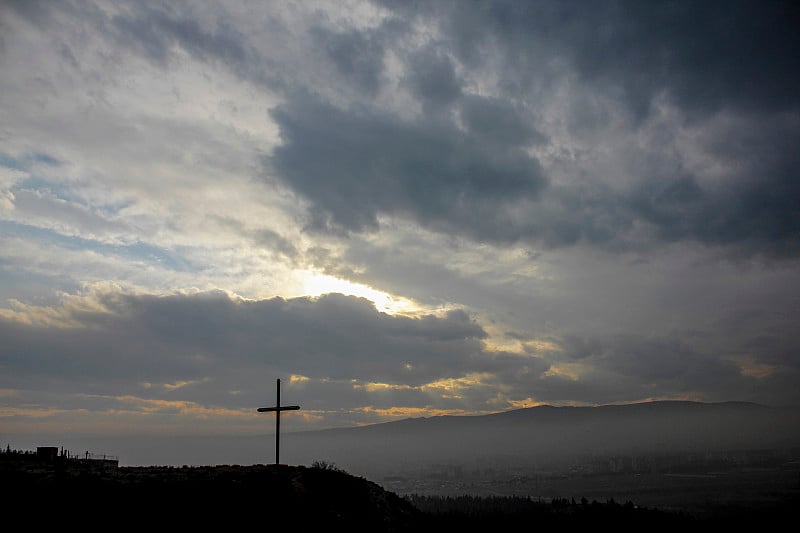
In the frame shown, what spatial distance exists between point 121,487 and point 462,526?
29.0m

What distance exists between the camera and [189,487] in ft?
92.5

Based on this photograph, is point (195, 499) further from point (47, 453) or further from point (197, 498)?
point (47, 453)

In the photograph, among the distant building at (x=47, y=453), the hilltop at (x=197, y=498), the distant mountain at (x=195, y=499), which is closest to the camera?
the distant mountain at (x=195, y=499)

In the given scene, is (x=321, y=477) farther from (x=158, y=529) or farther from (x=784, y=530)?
(x=784, y=530)

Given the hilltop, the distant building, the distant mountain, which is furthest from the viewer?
the distant building

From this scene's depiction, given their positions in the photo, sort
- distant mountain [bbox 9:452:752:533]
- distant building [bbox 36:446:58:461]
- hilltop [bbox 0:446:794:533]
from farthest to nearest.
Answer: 1. distant building [bbox 36:446:58:461]
2. hilltop [bbox 0:446:794:533]
3. distant mountain [bbox 9:452:752:533]

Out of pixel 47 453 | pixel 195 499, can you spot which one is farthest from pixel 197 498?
pixel 47 453

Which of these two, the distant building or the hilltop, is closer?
the hilltop

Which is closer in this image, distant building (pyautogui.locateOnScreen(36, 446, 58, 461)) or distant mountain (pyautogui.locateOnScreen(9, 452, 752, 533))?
distant mountain (pyautogui.locateOnScreen(9, 452, 752, 533))

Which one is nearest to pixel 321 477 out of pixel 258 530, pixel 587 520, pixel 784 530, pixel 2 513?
pixel 258 530

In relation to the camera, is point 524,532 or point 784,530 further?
point 784,530

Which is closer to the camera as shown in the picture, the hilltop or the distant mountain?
the distant mountain

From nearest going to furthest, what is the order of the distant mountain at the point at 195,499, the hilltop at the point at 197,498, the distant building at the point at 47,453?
the distant mountain at the point at 195,499 < the hilltop at the point at 197,498 < the distant building at the point at 47,453

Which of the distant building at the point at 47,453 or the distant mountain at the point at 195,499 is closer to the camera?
the distant mountain at the point at 195,499
